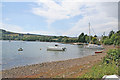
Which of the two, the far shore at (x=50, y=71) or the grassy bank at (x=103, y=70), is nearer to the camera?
the grassy bank at (x=103, y=70)

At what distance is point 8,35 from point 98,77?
555 ft

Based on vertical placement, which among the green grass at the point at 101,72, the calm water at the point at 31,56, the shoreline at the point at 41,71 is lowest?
the calm water at the point at 31,56

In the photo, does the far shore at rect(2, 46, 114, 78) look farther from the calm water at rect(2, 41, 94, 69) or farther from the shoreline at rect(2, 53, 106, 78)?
the calm water at rect(2, 41, 94, 69)

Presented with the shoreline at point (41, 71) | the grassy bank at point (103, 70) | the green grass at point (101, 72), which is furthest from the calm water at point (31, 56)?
the green grass at point (101, 72)

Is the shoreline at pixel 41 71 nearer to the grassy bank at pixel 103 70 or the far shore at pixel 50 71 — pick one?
the far shore at pixel 50 71

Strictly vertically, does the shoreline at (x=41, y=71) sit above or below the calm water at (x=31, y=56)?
above

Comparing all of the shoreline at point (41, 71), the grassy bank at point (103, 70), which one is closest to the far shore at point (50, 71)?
the shoreline at point (41, 71)

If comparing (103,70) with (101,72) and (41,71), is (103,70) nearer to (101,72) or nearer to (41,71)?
(101,72)

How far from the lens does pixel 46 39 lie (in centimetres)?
16738

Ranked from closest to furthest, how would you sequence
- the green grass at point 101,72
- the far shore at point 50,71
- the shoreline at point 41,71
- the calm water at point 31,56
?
the green grass at point 101,72 < the far shore at point 50,71 < the shoreline at point 41,71 < the calm water at point 31,56

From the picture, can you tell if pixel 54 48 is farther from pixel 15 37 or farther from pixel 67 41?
pixel 15 37

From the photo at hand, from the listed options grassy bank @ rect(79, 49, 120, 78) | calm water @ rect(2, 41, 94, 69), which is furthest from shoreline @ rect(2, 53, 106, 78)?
calm water @ rect(2, 41, 94, 69)

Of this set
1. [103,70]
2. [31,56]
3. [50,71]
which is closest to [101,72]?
[103,70]

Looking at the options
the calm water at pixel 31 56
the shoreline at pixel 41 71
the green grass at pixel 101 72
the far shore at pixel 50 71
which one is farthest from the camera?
the calm water at pixel 31 56
